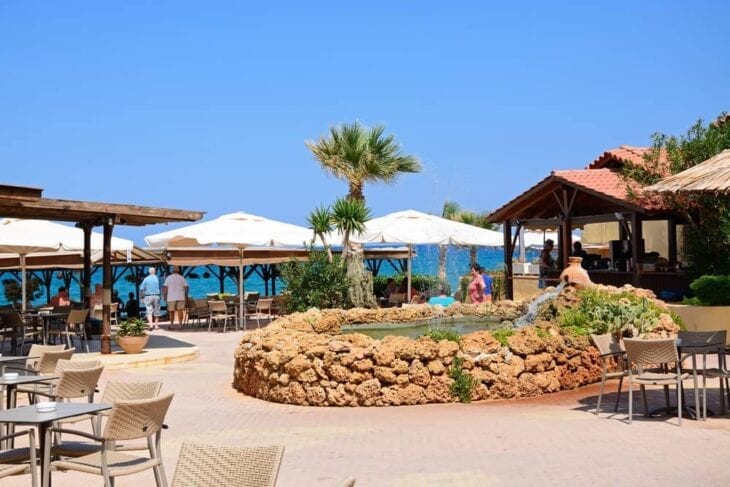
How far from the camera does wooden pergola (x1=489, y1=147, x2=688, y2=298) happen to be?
63.7 ft

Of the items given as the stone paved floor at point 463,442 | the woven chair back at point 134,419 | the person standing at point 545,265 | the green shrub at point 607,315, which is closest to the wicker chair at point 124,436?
the woven chair back at point 134,419

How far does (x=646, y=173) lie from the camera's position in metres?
20.1

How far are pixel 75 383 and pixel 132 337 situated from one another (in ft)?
27.3

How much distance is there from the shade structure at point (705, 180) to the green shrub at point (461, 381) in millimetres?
4330

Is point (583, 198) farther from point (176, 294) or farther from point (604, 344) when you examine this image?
point (604, 344)

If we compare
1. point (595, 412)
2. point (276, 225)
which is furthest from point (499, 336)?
point (276, 225)

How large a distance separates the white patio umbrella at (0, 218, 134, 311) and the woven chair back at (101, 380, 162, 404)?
43.5 feet

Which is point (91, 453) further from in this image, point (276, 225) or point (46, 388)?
point (276, 225)

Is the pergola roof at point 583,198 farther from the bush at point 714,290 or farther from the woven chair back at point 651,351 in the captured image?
the woven chair back at point 651,351

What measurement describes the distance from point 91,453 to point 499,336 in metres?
6.68

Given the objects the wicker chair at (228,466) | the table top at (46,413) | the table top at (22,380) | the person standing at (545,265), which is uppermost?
the person standing at (545,265)

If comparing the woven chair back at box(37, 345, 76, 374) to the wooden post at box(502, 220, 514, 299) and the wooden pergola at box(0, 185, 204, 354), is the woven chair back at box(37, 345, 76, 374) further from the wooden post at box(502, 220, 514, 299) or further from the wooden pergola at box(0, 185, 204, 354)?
the wooden post at box(502, 220, 514, 299)

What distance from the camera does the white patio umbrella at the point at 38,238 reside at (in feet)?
63.1

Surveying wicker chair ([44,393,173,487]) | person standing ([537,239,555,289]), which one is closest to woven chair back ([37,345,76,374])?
wicker chair ([44,393,173,487])
